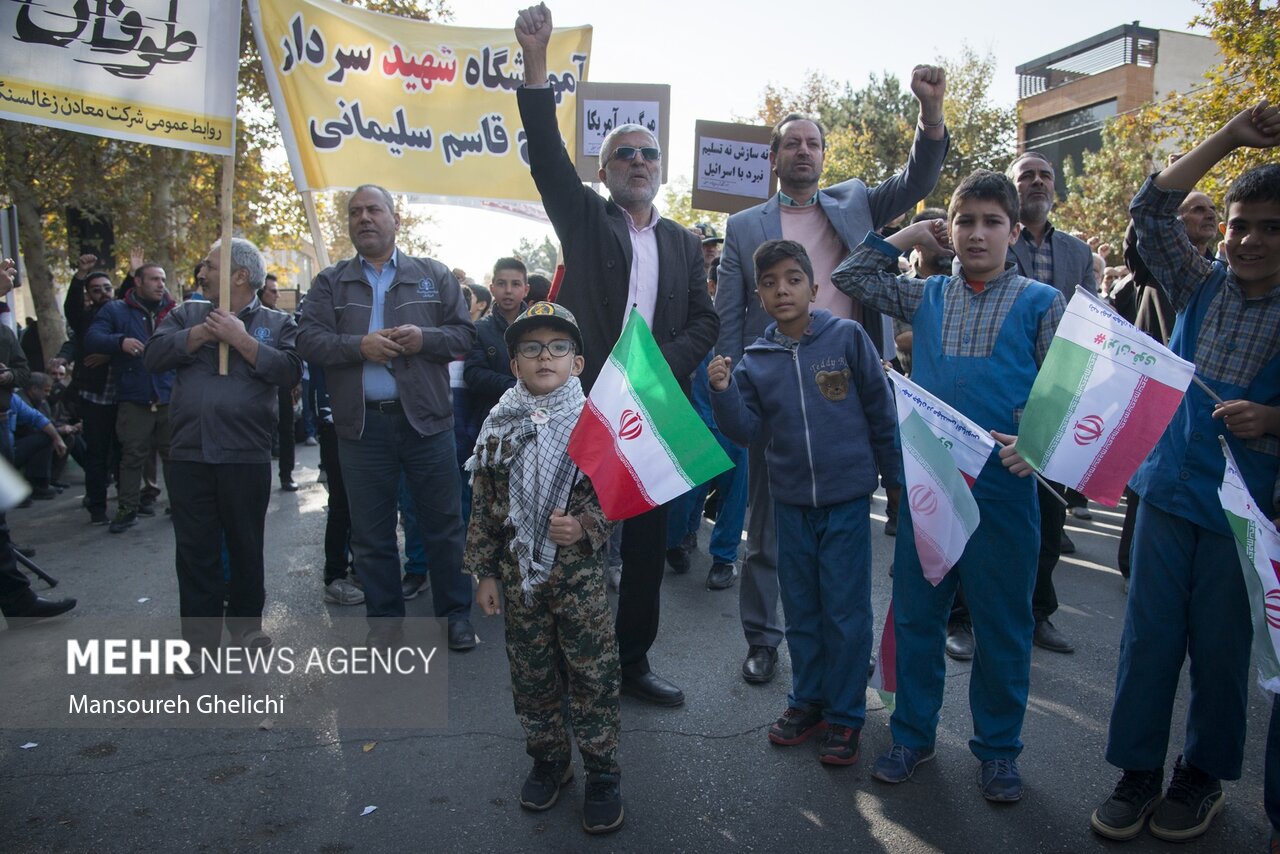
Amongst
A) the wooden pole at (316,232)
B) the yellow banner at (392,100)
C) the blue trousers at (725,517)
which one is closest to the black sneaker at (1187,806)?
the blue trousers at (725,517)

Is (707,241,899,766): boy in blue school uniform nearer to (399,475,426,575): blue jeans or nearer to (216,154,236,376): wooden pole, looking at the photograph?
(216,154,236,376): wooden pole

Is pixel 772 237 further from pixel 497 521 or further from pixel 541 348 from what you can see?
pixel 497 521

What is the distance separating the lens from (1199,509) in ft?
9.17

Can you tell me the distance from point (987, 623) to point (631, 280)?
1992 mm

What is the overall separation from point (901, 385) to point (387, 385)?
2.66 metres

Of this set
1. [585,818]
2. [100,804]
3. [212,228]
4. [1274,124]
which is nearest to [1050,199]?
[1274,124]

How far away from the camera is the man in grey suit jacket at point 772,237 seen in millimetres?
4137

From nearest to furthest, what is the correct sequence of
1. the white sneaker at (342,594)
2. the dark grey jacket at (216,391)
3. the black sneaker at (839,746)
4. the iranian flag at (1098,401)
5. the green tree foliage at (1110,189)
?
the iranian flag at (1098,401), the black sneaker at (839,746), the dark grey jacket at (216,391), the white sneaker at (342,594), the green tree foliage at (1110,189)

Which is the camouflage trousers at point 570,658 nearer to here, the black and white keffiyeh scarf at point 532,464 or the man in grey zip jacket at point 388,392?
the black and white keffiyeh scarf at point 532,464

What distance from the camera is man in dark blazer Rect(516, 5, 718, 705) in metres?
3.74

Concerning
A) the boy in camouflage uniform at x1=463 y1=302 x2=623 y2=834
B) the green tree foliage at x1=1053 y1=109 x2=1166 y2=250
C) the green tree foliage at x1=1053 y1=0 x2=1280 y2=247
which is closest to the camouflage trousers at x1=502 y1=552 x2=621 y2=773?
A: the boy in camouflage uniform at x1=463 y1=302 x2=623 y2=834

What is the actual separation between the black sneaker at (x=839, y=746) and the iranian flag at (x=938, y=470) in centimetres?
75

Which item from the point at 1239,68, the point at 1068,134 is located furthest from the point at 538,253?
the point at 1239,68

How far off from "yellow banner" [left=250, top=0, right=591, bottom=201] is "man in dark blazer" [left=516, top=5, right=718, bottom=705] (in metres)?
2.58
